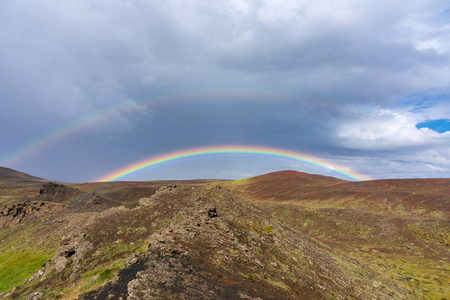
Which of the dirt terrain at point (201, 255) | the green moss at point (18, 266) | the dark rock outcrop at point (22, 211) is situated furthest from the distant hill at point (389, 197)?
the green moss at point (18, 266)

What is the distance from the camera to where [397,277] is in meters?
29.0

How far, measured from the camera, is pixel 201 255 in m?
14.4

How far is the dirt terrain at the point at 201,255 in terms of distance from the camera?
38.5 feet

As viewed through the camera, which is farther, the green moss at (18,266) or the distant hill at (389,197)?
the distant hill at (389,197)

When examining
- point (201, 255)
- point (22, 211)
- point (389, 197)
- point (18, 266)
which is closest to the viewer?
point (201, 255)

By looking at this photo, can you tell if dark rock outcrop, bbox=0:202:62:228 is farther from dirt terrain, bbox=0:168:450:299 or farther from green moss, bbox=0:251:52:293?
green moss, bbox=0:251:52:293

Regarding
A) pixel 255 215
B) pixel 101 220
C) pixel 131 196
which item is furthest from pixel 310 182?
pixel 101 220

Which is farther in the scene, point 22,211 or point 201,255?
point 22,211

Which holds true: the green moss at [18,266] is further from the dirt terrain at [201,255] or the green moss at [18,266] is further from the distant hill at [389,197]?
the distant hill at [389,197]

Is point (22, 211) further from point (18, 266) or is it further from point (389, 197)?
point (389, 197)

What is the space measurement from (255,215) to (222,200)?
4.28 meters

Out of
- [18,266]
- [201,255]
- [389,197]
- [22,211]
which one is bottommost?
[18,266]

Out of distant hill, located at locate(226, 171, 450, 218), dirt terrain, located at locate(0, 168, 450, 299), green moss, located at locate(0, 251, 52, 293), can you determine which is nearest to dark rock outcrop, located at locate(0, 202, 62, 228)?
dirt terrain, located at locate(0, 168, 450, 299)

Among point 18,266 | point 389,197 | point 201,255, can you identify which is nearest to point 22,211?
point 18,266
